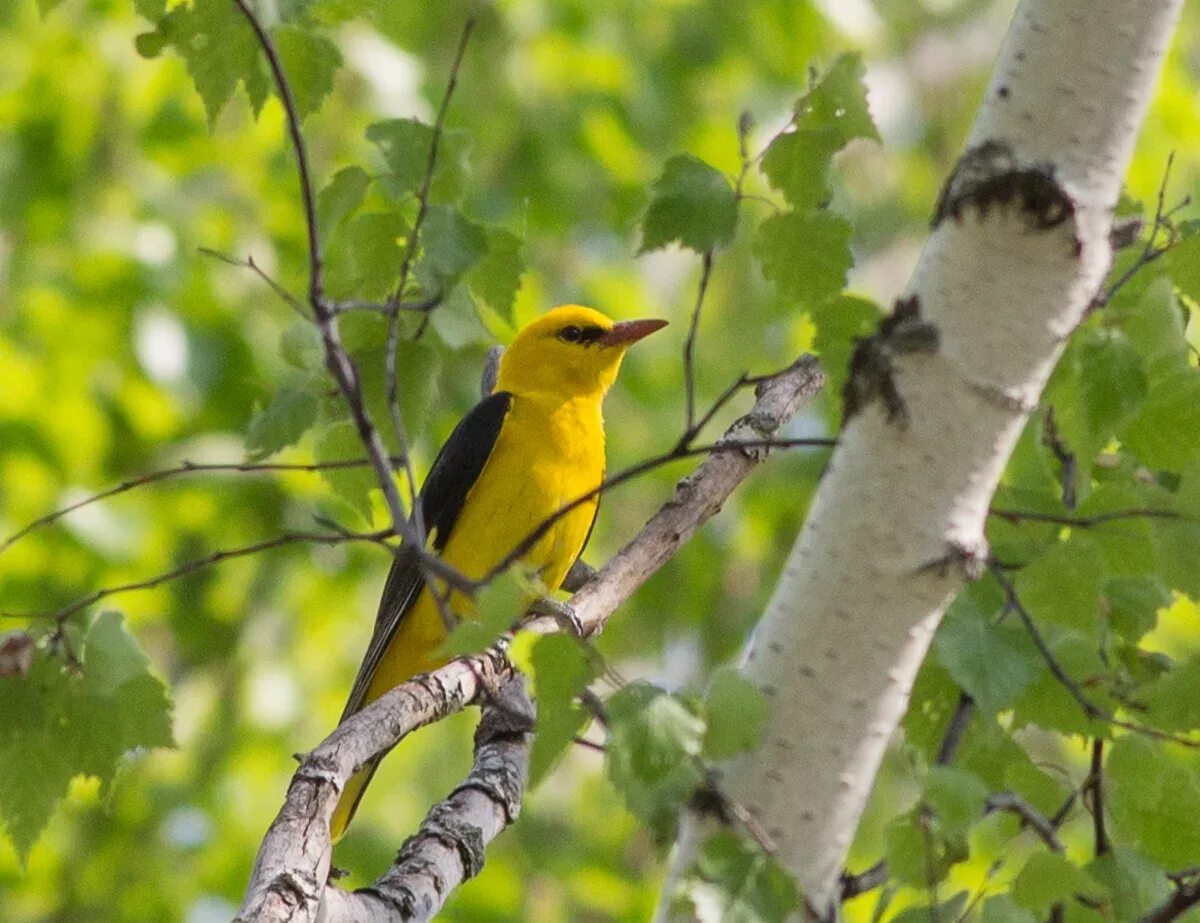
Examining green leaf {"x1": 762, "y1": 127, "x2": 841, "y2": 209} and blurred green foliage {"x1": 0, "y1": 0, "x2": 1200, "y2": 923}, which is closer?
green leaf {"x1": 762, "y1": 127, "x2": 841, "y2": 209}

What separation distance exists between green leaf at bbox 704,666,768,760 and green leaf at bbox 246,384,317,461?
4.04 ft

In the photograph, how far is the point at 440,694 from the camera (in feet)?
9.41

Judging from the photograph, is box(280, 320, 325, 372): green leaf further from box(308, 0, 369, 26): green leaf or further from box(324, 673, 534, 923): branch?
box(324, 673, 534, 923): branch

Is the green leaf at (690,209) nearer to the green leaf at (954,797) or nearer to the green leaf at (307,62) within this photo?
the green leaf at (307,62)

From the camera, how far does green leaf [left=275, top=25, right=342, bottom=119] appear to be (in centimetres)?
251

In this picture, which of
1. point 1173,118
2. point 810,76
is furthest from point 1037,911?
point 1173,118

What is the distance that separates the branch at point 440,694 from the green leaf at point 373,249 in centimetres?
64

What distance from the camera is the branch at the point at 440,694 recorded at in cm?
211

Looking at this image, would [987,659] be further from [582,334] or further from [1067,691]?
[582,334]

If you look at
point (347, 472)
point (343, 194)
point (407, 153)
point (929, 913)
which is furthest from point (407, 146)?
point (929, 913)

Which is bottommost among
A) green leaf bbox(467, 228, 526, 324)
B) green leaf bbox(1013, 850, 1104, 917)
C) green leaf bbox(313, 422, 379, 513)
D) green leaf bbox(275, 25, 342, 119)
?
green leaf bbox(1013, 850, 1104, 917)

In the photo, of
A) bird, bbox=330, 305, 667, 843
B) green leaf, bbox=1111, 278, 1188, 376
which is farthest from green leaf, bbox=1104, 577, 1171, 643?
bird, bbox=330, 305, 667, 843

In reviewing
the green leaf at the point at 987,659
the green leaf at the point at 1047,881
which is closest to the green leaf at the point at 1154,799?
the green leaf at the point at 987,659

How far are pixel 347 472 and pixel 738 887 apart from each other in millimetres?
1419
